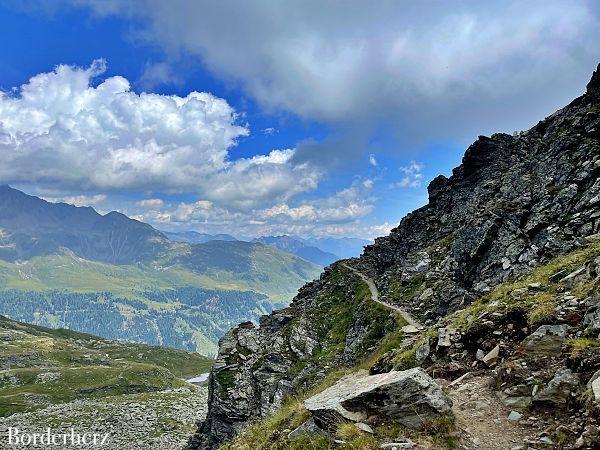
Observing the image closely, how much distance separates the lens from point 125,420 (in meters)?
114

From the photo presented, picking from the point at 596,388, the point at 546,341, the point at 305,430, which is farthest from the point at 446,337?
the point at 596,388

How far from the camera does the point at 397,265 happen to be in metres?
90.4

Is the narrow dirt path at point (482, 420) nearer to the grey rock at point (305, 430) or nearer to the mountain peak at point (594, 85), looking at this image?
the grey rock at point (305, 430)

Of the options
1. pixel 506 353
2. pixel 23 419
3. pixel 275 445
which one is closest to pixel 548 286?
pixel 506 353

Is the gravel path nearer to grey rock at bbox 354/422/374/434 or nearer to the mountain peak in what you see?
grey rock at bbox 354/422/374/434

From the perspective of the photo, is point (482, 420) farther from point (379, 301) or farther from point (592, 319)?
point (379, 301)

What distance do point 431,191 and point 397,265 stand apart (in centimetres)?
2502

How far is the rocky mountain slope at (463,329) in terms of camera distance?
13852 millimetres

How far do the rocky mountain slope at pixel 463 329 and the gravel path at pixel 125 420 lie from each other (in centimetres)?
3708

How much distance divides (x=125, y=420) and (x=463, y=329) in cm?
12145

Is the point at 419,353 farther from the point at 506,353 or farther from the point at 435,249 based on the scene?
the point at 435,249

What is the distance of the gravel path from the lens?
314 feet

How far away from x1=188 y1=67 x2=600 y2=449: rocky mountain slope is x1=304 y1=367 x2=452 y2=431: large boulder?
6 centimetres

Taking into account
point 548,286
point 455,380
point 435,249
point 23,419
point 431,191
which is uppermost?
point 431,191
